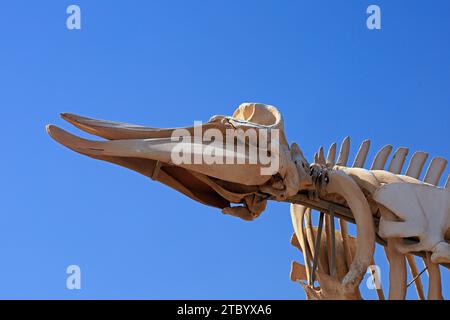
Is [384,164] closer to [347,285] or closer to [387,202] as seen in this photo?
[387,202]

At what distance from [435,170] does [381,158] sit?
2.47 ft

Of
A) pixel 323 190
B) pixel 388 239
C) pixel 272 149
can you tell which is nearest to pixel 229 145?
pixel 272 149

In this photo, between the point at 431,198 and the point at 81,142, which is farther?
the point at 431,198

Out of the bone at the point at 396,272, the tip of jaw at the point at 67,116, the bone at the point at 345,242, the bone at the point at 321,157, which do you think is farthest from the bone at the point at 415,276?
the tip of jaw at the point at 67,116

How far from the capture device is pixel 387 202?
Answer: 1195 centimetres

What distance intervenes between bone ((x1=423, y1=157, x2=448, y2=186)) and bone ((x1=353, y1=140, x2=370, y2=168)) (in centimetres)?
87

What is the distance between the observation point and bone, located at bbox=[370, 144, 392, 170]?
12.9 m

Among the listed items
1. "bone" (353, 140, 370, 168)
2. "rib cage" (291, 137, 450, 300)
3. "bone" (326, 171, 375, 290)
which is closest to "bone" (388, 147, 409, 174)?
"rib cage" (291, 137, 450, 300)

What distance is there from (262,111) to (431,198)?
242cm

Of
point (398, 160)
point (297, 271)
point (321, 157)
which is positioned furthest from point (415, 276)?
point (321, 157)

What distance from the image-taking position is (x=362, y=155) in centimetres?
1300

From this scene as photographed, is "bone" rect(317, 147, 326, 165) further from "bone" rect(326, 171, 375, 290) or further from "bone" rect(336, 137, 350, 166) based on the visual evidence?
"bone" rect(326, 171, 375, 290)

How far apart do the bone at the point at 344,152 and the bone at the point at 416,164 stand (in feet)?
2.79

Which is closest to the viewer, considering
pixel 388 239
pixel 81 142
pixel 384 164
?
pixel 81 142
